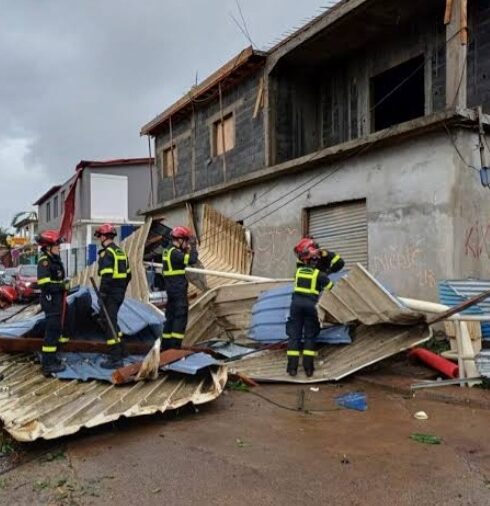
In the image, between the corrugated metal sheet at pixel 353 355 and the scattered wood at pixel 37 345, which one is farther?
the corrugated metal sheet at pixel 353 355

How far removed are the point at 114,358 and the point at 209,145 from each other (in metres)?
10.7

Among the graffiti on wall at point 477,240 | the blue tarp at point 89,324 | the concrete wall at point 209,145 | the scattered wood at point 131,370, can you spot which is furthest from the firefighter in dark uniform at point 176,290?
the concrete wall at point 209,145

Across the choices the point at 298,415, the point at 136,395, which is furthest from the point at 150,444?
the point at 298,415

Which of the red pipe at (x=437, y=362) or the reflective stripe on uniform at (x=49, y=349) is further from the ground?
the reflective stripe on uniform at (x=49, y=349)

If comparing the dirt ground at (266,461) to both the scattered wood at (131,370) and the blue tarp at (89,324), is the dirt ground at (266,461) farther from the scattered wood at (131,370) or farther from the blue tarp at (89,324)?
the blue tarp at (89,324)

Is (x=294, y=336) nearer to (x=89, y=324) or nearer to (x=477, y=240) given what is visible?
(x=89, y=324)

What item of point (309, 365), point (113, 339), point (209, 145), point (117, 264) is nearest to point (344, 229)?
point (309, 365)

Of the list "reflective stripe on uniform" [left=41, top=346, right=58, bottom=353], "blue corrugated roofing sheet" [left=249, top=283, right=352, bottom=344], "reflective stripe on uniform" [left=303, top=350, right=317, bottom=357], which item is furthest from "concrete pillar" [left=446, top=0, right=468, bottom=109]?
"reflective stripe on uniform" [left=41, top=346, right=58, bottom=353]

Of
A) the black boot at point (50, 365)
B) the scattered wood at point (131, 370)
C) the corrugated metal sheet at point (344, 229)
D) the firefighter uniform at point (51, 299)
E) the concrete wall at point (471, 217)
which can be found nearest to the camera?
the scattered wood at point (131, 370)

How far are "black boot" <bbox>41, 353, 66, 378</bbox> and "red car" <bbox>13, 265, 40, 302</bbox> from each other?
1240 cm

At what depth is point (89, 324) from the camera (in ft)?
21.7

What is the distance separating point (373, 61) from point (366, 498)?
33.9 ft

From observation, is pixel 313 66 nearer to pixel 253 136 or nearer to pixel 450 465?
pixel 253 136

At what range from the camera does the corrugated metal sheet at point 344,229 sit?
9.95 m
